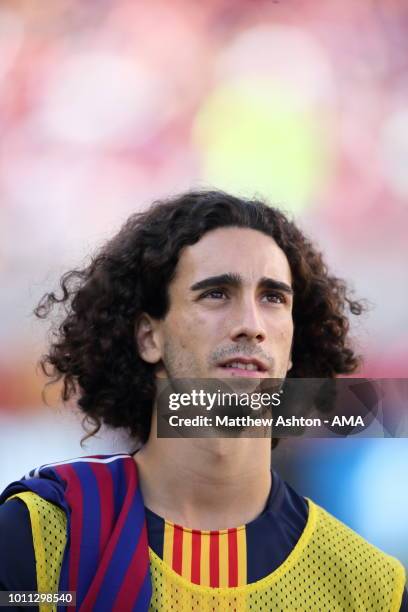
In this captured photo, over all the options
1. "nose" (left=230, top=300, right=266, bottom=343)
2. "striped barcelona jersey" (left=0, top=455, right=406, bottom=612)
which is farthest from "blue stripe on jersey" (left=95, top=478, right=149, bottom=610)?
"nose" (left=230, top=300, right=266, bottom=343)

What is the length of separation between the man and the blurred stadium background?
116cm

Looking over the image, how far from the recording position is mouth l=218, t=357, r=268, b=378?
253 cm

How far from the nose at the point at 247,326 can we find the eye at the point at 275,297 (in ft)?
0.45

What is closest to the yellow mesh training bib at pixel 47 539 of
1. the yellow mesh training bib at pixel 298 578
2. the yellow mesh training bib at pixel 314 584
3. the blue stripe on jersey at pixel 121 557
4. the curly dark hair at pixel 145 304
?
the yellow mesh training bib at pixel 298 578

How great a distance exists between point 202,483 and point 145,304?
0.66 meters

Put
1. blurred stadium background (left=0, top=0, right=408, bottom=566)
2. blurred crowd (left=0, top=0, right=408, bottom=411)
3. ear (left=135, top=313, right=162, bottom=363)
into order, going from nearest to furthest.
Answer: ear (left=135, top=313, right=162, bottom=363) → blurred stadium background (left=0, top=0, right=408, bottom=566) → blurred crowd (left=0, top=0, right=408, bottom=411)

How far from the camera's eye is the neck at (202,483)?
2.57 m

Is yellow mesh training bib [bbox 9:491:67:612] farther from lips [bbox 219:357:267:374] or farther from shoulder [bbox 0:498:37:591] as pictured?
lips [bbox 219:357:267:374]

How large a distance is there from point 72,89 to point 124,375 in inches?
81.3

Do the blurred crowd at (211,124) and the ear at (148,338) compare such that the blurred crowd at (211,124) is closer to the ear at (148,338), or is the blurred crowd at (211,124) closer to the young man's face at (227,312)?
the ear at (148,338)

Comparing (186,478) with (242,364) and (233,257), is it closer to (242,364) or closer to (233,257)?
(242,364)

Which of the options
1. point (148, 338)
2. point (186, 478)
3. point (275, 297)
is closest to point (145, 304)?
point (148, 338)

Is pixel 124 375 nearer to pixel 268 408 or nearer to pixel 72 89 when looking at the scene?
pixel 268 408

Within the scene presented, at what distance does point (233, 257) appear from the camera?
2.71 meters
